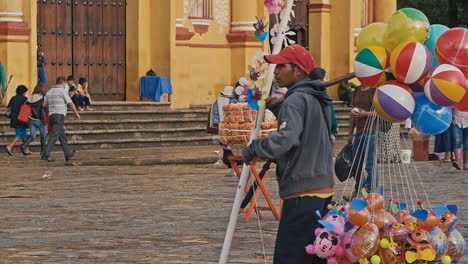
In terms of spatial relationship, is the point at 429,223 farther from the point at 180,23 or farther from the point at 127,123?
the point at 180,23

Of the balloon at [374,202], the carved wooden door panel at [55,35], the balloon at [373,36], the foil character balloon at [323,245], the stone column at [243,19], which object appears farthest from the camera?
the stone column at [243,19]

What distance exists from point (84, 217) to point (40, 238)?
180 cm

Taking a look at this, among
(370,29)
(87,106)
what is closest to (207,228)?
(370,29)

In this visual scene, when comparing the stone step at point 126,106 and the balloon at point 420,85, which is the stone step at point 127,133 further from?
the balloon at point 420,85

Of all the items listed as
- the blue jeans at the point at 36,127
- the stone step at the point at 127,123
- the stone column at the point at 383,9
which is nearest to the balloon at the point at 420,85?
the blue jeans at the point at 36,127

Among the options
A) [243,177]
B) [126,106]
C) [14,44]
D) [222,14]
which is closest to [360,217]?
[243,177]

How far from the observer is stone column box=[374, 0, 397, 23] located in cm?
3597

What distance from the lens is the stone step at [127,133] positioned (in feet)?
85.1

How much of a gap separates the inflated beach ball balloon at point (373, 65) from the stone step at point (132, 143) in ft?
55.8

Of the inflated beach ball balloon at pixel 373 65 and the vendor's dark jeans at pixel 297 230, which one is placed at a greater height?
the inflated beach ball balloon at pixel 373 65

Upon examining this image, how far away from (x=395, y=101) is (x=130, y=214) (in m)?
6.57

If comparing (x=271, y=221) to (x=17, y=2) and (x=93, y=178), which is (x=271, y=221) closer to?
(x=93, y=178)

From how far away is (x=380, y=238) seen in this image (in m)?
8.17

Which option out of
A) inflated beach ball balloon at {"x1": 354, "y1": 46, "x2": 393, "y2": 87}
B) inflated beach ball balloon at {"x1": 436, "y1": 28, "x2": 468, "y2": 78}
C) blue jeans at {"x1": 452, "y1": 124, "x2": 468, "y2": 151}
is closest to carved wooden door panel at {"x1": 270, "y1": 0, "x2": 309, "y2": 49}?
blue jeans at {"x1": 452, "y1": 124, "x2": 468, "y2": 151}
